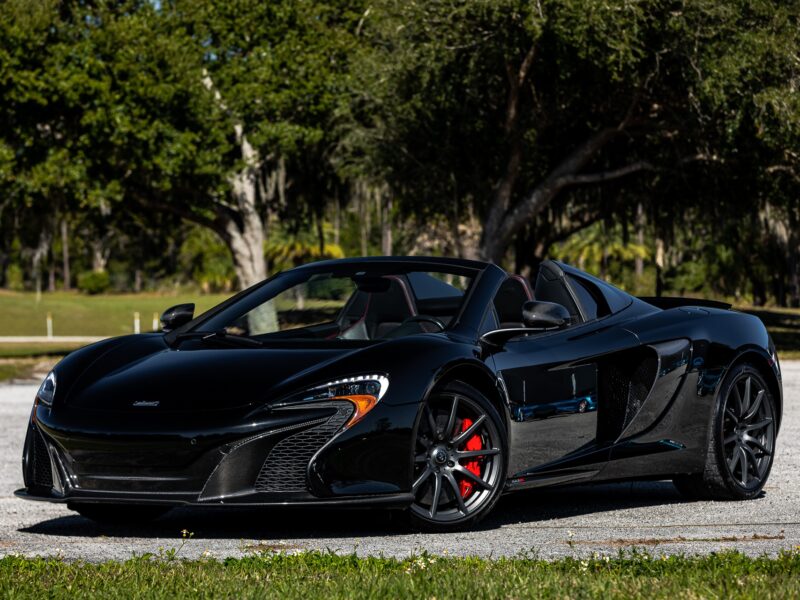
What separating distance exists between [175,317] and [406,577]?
295cm

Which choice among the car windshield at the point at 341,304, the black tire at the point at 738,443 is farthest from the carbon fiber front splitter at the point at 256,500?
the black tire at the point at 738,443

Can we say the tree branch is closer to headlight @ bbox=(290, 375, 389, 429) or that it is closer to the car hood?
the car hood

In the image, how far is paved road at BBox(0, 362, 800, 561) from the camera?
6.27 m

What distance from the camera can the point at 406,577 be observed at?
5137mm

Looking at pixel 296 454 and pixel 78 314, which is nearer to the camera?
pixel 296 454

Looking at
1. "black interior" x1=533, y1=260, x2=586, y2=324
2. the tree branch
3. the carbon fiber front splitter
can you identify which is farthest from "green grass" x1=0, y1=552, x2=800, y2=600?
the tree branch

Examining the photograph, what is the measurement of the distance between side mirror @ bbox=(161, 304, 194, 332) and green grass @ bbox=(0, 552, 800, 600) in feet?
7.03

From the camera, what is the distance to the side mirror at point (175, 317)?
301 inches

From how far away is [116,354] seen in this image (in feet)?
23.4

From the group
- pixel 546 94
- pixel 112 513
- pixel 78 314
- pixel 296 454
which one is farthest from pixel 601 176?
pixel 78 314

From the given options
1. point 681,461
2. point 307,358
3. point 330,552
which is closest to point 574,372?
point 681,461

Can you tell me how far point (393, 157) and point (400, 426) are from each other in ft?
81.2

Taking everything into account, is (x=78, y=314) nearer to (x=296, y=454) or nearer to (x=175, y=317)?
(x=175, y=317)

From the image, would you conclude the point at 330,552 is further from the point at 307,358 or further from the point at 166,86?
the point at 166,86
